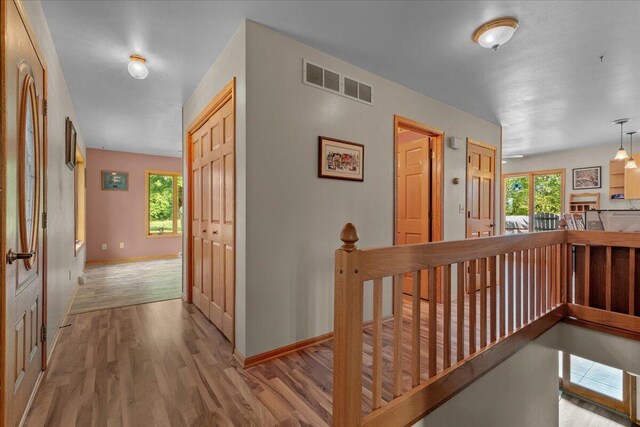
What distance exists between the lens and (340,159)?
2.65 m

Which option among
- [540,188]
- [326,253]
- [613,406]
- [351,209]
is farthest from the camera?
[540,188]

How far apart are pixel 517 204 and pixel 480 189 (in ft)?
15.9

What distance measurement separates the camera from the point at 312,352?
92.4 inches

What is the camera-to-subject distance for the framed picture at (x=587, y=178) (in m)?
6.30

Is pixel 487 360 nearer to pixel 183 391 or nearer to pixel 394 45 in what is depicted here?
pixel 183 391

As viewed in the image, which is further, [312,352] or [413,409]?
[312,352]

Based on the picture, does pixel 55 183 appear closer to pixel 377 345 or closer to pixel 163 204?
pixel 377 345

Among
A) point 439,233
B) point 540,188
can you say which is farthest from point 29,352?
point 540,188

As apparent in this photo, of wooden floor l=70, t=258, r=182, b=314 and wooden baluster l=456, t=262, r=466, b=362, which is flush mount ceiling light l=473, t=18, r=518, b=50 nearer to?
wooden baluster l=456, t=262, r=466, b=362

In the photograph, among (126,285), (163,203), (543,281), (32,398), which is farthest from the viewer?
(163,203)

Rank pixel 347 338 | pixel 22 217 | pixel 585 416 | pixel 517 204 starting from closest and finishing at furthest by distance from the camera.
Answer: pixel 347 338
pixel 22 217
pixel 585 416
pixel 517 204

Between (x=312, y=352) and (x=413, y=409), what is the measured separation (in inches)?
45.2

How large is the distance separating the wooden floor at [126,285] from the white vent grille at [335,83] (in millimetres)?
3222

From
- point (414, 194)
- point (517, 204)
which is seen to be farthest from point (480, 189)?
point (517, 204)
